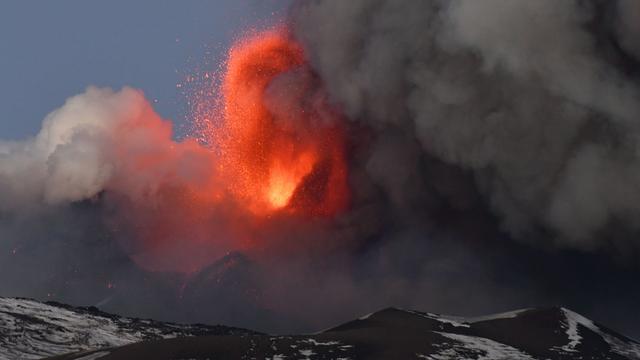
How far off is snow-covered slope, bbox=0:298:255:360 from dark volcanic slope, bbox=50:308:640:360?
23.1m

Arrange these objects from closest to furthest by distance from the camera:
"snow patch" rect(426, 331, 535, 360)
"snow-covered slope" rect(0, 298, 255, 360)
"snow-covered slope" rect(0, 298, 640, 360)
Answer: "snow-covered slope" rect(0, 298, 640, 360)
"snow patch" rect(426, 331, 535, 360)
"snow-covered slope" rect(0, 298, 255, 360)

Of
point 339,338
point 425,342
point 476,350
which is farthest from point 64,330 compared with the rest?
point 476,350

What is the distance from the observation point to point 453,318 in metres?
126

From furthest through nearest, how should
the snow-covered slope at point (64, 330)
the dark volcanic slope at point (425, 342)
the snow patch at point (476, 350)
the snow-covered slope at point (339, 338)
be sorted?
the snow-covered slope at point (64, 330)
the snow patch at point (476, 350)
the snow-covered slope at point (339, 338)
the dark volcanic slope at point (425, 342)

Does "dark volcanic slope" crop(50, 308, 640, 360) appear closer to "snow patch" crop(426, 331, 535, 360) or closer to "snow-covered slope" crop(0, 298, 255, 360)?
"snow patch" crop(426, 331, 535, 360)

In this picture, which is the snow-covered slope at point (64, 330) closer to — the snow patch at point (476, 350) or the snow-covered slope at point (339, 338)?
the snow-covered slope at point (339, 338)

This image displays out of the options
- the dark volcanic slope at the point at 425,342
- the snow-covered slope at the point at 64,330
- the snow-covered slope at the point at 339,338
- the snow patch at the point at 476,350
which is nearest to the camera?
the dark volcanic slope at the point at 425,342

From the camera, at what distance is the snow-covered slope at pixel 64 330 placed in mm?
104312

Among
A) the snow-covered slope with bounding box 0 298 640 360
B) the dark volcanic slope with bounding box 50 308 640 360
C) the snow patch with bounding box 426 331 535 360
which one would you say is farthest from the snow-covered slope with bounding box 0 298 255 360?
the snow patch with bounding box 426 331 535 360

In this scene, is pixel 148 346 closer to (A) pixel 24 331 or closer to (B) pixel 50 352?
(B) pixel 50 352

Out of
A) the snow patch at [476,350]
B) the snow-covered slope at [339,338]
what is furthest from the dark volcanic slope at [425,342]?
the snow-covered slope at [339,338]

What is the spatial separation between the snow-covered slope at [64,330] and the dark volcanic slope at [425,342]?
23053mm

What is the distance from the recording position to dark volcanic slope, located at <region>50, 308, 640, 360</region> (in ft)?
260

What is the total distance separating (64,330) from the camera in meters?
120
